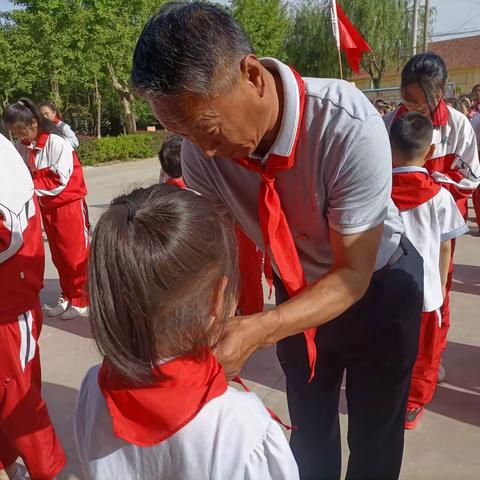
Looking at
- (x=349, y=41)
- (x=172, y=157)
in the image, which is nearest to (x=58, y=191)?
(x=172, y=157)

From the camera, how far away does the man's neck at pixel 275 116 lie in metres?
1.33

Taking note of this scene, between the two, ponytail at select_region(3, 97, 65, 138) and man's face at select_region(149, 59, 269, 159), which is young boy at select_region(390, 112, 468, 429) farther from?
ponytail at select_region(3, 97, 65, 138)

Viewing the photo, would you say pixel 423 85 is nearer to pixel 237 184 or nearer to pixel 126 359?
pixel 237 184

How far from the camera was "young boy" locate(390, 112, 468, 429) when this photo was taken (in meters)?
2.35

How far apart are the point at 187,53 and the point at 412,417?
82.2 inches

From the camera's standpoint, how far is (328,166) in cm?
138

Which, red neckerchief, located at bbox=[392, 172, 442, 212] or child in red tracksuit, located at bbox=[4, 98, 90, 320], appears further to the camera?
child in red tracksuit, located at bbox=[4, 98, 90, 320]

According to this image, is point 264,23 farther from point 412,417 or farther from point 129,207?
point 129,207

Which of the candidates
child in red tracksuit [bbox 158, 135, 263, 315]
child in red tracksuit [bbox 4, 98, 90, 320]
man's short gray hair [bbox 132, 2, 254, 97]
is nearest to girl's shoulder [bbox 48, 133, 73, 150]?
child in red tracksuit [bbox 4, 98, 90, 320]

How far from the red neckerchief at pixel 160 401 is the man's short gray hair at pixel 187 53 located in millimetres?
539

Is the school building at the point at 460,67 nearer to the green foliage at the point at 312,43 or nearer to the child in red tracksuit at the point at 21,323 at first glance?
the green foliage at the point at 312,43

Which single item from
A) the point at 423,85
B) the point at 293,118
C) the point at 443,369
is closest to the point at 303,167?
the point at 293,118

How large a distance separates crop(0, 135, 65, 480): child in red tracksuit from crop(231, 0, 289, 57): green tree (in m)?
27.5

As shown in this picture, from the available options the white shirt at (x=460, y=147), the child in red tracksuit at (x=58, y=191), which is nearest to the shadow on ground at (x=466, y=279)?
the white shirt at (x=460, y=147)
